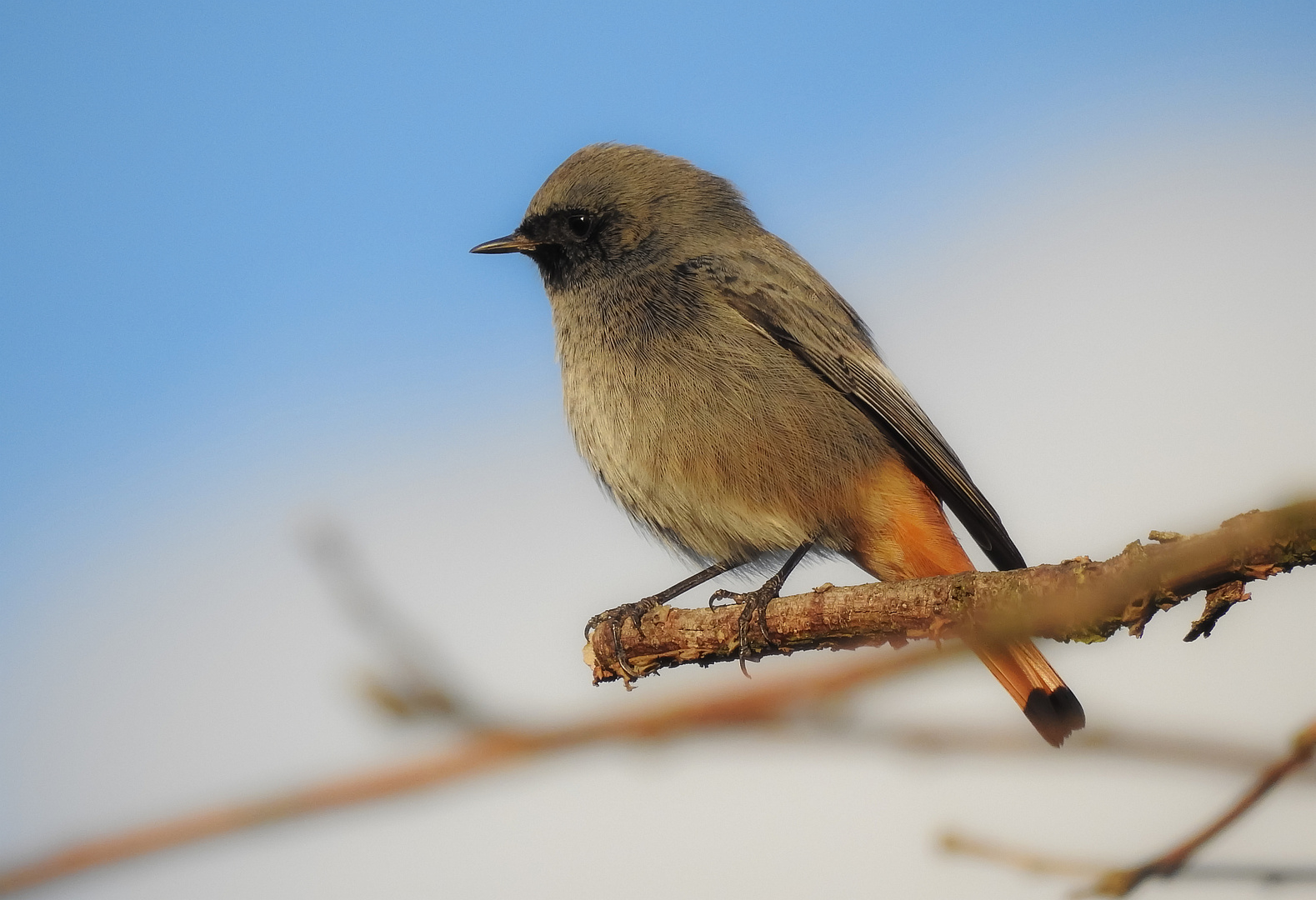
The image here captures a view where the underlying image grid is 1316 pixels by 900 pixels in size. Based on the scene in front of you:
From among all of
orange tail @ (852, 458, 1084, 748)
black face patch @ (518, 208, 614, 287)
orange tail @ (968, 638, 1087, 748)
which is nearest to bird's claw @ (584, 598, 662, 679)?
orange tail @ (852, 458, 1084, 748)

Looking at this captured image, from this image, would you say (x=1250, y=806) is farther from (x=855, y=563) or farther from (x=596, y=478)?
(x=596, y=478)

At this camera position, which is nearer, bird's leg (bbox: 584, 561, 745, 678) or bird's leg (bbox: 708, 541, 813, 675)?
bird's leg (bbox: 708, 541, 813, 675)

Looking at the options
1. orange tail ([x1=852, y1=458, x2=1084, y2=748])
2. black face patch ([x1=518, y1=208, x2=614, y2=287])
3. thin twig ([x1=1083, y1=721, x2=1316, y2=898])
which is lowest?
thin twig ([x1=1083, y1=721, x2=1316, y2=898])

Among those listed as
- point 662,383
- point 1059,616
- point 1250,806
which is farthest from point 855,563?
point 1059,616

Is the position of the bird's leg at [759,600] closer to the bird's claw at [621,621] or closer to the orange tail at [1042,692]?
the bird's claw at [621,621]

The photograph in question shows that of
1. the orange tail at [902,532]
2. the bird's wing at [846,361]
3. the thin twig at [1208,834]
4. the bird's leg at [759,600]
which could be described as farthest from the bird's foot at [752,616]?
the thin twig at [1208,834]

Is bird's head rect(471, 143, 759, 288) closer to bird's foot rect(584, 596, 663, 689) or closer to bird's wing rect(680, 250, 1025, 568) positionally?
bird's wing rect(680, 250, 1025, 568)

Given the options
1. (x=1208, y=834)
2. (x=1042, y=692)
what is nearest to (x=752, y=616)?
(x=1042, y=692)

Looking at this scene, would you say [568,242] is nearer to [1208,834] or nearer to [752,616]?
[752,616]
